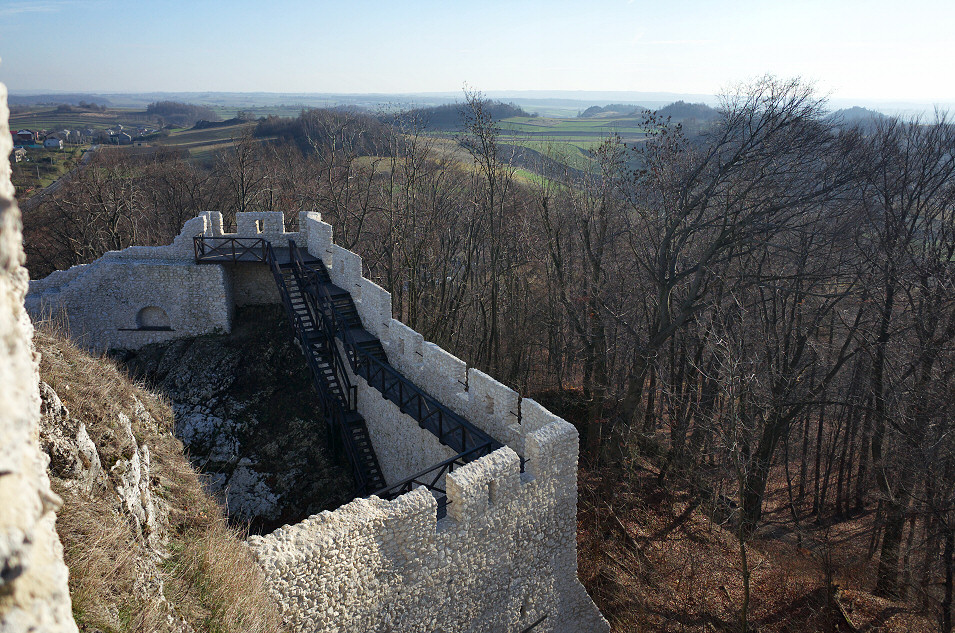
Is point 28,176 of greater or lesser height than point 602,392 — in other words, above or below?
above

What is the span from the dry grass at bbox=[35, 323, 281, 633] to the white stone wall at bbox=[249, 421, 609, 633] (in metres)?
0.46

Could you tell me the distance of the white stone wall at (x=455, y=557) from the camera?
6707 mm

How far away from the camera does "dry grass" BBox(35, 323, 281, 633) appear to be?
4656mm

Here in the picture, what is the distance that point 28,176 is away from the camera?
38031 millimetres

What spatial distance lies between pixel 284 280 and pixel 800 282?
12.9 m

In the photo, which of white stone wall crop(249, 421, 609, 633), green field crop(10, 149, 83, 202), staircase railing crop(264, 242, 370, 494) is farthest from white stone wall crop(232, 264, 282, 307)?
green field crop(10, 149, 83, 202)

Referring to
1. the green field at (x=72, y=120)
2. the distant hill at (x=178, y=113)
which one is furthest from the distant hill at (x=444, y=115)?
the distant hill at (x=178, y=113)

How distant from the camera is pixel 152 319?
15422mm

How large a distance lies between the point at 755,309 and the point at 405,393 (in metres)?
9.68

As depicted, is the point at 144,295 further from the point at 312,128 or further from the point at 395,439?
the point at 312,128

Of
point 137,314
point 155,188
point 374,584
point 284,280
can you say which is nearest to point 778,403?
point 374,584

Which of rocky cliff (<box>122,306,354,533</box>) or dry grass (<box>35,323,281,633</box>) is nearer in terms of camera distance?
dry grass (<box>35,323,281,633</box>)

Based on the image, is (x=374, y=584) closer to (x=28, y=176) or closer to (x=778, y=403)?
(x=778, y=403)

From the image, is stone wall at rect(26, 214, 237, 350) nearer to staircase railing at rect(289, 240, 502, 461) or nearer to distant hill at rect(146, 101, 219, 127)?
staircase railing at rect(289, 240, 502, 461)
